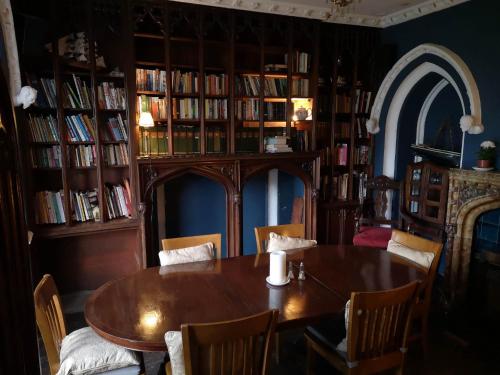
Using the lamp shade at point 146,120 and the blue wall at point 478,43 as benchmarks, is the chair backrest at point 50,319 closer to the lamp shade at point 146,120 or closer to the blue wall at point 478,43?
the lamp shade at point 146,120

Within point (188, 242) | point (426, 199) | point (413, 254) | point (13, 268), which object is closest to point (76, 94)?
point (188, 242)

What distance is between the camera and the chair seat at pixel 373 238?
378 centimetres

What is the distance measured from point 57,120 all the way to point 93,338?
2.20 meters

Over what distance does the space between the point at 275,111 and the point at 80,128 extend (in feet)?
6.66

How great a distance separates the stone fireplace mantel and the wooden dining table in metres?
1.26

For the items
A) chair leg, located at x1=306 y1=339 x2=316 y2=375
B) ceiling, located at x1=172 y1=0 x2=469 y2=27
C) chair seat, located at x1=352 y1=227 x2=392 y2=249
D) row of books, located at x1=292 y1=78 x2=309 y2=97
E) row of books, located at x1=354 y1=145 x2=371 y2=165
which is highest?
ceiling, located at x1=172 y1=0 x2=469 y2=27

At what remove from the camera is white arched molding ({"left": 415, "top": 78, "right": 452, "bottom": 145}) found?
4410 millimetres

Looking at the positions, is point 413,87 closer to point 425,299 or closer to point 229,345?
point 425,299

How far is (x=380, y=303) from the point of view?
179 centimetres

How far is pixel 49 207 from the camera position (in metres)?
3.48

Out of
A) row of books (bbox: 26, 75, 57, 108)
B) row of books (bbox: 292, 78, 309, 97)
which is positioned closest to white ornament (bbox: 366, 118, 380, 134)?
row of books (bbox: 292, 78, 309, 97)

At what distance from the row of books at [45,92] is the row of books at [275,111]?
2100mm

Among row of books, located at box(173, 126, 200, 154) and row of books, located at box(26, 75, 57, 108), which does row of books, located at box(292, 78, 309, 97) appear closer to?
row of books, located at box(173, 126, 200, 154)

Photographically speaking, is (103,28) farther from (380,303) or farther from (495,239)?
(495,239)
